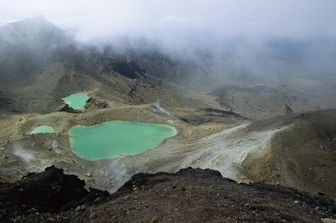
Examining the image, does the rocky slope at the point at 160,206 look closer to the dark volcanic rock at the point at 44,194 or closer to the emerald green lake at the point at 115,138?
the dark volcanic rock at the point at 44,194

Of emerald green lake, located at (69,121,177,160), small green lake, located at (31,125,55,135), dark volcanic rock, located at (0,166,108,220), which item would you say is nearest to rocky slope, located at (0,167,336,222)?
dark volcanic rock, located at (0,166,108,220)

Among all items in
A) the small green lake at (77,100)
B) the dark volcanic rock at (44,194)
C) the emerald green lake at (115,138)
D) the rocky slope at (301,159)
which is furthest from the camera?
the small green lake at (77,100)

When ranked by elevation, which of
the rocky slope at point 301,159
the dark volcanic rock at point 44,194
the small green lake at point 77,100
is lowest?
the small green lake at point 77,100

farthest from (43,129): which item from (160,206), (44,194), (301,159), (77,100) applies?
(160,206)

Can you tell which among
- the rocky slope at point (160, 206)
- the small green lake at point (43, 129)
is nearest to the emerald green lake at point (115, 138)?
the small green lake at point (43, 129)

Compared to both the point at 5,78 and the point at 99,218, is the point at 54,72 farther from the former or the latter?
the point at 99,218

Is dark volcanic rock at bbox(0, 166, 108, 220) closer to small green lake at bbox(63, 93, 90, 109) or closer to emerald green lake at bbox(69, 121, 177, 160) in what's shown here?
emerald green lake at bbox(69, 121, 177, 160)

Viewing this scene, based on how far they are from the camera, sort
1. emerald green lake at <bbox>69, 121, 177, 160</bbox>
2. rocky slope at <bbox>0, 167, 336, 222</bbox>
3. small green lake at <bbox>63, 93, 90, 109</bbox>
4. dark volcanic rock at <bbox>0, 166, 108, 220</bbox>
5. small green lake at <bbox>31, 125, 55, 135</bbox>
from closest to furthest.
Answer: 1. rocky slope at <bbox>0, 167, 336, 222</bbox>
2. dark volcanic rock at <bbox>0, 166, 108, 220</bbox>
3. emerald green lake at <bbox>69, 121, 177, 160</bbox>
4. small green lake at <bbox>31, 125, 55, 135</bbox>
5. small green lake at <bbox>63, 93, 90, 109</bbox>
